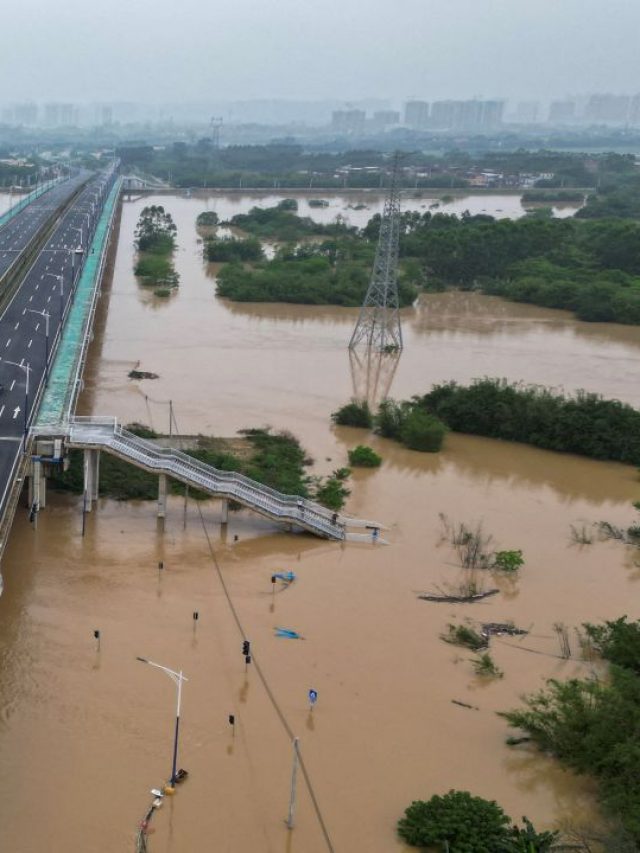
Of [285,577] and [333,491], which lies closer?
[285,577]

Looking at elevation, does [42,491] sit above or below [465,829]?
above

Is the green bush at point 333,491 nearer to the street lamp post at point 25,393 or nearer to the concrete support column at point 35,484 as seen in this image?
the concrete support column at point 35,484

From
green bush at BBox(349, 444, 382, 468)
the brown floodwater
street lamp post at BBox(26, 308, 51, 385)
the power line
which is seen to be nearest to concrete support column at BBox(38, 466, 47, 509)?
the brown floodwater

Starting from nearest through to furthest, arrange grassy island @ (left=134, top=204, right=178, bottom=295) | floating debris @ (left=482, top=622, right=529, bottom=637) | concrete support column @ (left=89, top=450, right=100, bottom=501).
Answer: floating debris @ (left=482, top=622, right=529, bottom=637), concrete support column @ (left=89, top=450, right=100, bottom=501), grassy island @ (left=134, top=204, right=178, bottom=295)

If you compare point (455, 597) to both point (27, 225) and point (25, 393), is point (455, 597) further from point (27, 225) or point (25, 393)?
point (27, 225)

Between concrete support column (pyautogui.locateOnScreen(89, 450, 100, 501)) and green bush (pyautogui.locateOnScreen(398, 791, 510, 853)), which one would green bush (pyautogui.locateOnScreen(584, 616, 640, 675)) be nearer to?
green bush (pyautogui.locateOnScreen(398, 791, 510, 853))

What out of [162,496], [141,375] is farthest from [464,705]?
[141,375]
